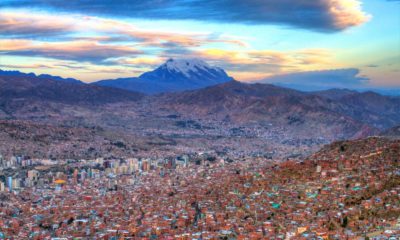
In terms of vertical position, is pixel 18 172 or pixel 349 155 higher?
pixel 349 155

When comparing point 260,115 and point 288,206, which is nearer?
point 288,206

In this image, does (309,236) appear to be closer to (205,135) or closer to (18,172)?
(18,172)

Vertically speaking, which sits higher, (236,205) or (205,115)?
(205,115)

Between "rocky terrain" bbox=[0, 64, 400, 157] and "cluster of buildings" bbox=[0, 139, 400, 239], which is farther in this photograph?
"rocky terrain" bbox=[0, 64, 400, 157]

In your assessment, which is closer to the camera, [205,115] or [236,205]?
[236,205]

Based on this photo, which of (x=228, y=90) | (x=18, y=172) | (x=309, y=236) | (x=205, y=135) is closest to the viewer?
(x=309, y=236)

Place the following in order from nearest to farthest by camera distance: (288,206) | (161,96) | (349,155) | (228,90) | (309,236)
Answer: (309,236)
(288,206)
(349,155)
(228,90)
(161,96)

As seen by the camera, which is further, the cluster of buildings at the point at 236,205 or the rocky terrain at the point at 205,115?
the rocky terrain at the point at 205,115

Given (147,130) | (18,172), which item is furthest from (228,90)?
(18,172)
